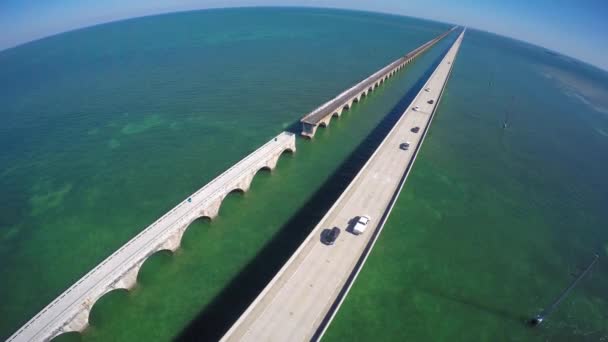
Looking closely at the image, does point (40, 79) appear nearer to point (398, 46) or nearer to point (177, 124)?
point (177, 124)

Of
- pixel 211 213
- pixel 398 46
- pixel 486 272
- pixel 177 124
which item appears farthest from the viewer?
pixel 398 46

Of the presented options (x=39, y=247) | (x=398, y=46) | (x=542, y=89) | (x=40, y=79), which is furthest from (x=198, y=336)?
(x=398, y=46)

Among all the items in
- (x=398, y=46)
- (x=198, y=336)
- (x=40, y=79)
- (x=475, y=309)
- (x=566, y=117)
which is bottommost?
(x=40, y=79)

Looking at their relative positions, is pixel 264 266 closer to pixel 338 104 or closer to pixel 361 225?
pixel 361 225

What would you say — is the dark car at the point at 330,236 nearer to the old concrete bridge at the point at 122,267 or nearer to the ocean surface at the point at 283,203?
the ocean surface at the point at 283,203

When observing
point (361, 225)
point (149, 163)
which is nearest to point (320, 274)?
point (361, 225)

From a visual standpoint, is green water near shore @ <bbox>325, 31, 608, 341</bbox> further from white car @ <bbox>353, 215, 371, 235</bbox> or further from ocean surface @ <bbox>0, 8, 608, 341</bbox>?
white car @ <bbox>353, 215, 371, 235</bbox>
